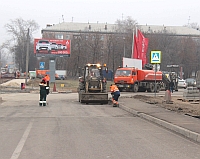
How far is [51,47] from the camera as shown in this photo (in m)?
55.6

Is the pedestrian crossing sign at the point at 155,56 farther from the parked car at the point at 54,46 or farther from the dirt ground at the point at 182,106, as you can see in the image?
the parked car at the point at 54,46

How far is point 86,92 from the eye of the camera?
23.8 metres

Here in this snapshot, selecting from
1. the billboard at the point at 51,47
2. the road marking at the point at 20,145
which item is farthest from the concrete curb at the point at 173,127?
the billboard at the point at 51,47

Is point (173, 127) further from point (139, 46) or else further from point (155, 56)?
point (139, 46)

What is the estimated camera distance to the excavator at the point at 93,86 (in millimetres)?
23391

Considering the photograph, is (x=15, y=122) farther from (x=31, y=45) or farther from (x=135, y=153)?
(x=31, y=45)

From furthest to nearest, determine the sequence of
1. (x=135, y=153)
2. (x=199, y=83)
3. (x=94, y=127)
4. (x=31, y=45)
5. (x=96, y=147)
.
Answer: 1. (x=31, y=45)
2. (x=199, y=83)
3. (x=94, y=127)
4. (x=96, y=147)
5. (x=135, y=153)

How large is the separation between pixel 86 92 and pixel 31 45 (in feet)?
275

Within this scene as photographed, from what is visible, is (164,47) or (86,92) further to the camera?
(164,47)

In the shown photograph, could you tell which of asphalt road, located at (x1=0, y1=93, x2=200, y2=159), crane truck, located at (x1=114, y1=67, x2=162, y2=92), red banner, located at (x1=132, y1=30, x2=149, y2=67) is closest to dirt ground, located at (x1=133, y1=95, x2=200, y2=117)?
asphalt road, located at (x1=0, y1=93, x2=200, y2=159)

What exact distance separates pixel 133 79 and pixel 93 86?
1422 centimetres

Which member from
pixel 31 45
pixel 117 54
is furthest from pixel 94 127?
pixel 31 45

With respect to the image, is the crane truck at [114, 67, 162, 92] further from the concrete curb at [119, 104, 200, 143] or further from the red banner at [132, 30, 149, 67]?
the concrete curb at [119, 104, 200, 143]

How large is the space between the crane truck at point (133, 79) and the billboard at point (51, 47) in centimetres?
1962
